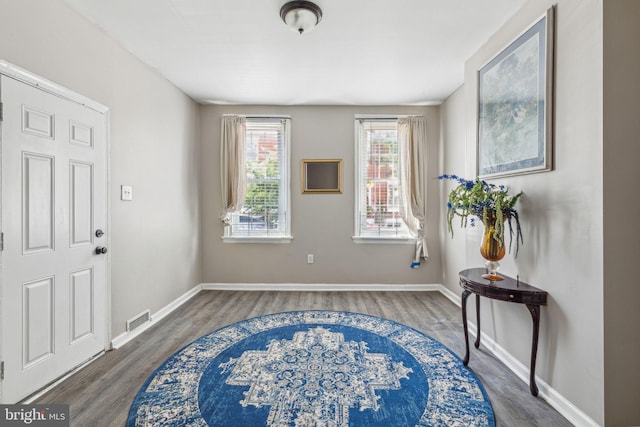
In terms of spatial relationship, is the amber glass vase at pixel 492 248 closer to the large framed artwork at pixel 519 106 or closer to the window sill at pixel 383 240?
the large framed artwork at pixel 519 106

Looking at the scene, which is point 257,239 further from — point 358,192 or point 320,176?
point 358,192

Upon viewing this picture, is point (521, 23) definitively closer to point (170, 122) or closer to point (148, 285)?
point (170, 122)

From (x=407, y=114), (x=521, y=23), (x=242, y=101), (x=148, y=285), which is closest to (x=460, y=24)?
(x=521, y=23)

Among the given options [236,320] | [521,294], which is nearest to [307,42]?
[521,294]

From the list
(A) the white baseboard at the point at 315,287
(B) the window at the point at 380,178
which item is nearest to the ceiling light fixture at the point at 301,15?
(B) the window at the point at 380,178

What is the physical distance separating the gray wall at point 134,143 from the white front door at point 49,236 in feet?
0.59

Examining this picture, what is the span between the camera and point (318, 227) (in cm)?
438

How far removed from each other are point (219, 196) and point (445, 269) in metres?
3.51

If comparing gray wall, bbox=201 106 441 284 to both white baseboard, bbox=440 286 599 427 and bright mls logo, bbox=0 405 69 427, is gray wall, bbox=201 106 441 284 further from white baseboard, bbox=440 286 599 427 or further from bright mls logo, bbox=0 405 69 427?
bright mls logo, bbox=0 405 69 427

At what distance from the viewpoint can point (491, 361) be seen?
2.38 m

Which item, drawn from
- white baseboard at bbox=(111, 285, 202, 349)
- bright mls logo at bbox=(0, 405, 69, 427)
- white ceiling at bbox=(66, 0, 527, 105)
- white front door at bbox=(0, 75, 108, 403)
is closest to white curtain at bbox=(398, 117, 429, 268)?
white ceiling at bbox=(66, 0, 527, 105)

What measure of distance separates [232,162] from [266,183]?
575 millimetres

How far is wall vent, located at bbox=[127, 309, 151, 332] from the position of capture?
2818mm

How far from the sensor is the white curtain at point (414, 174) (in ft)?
13.9
